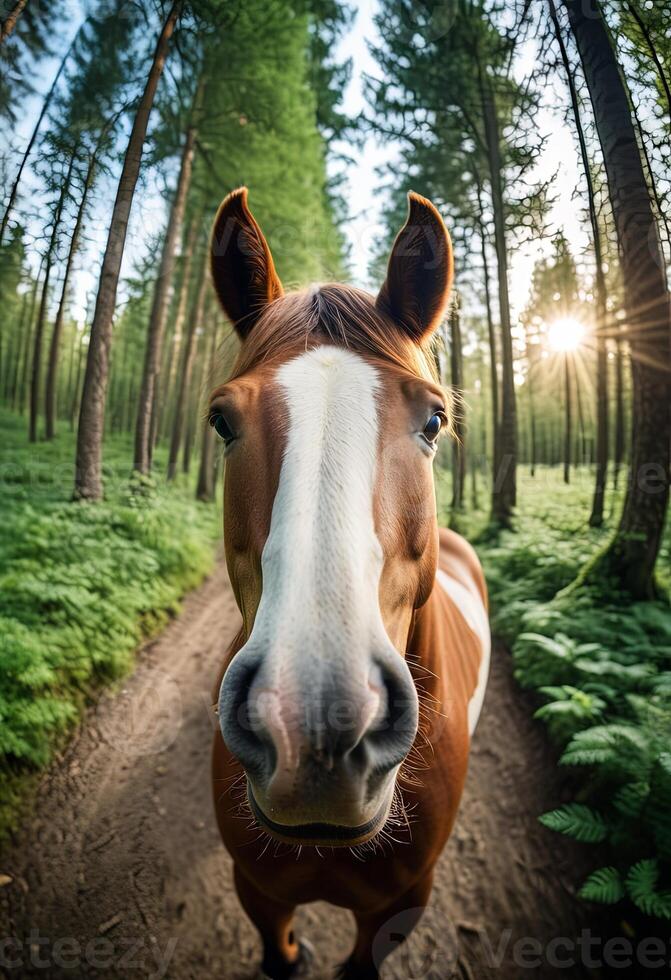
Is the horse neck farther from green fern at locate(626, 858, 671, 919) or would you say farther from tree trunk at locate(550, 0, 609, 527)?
tree trunk at locate(550, 0, 609, 527)

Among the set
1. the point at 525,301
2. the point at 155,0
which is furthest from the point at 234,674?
the point at 155,0

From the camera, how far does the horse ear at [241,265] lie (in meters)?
1.73

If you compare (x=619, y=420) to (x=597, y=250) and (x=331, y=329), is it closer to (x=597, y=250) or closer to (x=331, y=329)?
(x=597, y=250)

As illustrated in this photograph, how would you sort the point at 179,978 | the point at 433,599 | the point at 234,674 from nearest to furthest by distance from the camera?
1. the point at 234,674
2. the point at 433,599
3. the point at 179,978

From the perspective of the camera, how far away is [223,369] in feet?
7.30

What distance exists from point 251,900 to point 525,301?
414 cm

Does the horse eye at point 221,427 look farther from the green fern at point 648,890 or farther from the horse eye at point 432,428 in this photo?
the green fern at point 648,890

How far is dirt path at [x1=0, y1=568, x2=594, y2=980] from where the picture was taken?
2.57 meters

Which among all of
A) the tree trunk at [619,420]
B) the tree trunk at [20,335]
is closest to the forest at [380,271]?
the tree trunk at [619,420]

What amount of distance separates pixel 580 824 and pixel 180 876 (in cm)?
281

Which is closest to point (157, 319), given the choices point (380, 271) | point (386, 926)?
point (380, 271)

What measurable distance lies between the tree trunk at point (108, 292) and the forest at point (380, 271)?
0.01 metres

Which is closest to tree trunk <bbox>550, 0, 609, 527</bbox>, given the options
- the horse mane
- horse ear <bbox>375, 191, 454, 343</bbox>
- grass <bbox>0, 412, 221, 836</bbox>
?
horse ear <bbox>375, 191, 454, 343</bbox>

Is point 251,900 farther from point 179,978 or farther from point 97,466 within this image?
point 97,466
